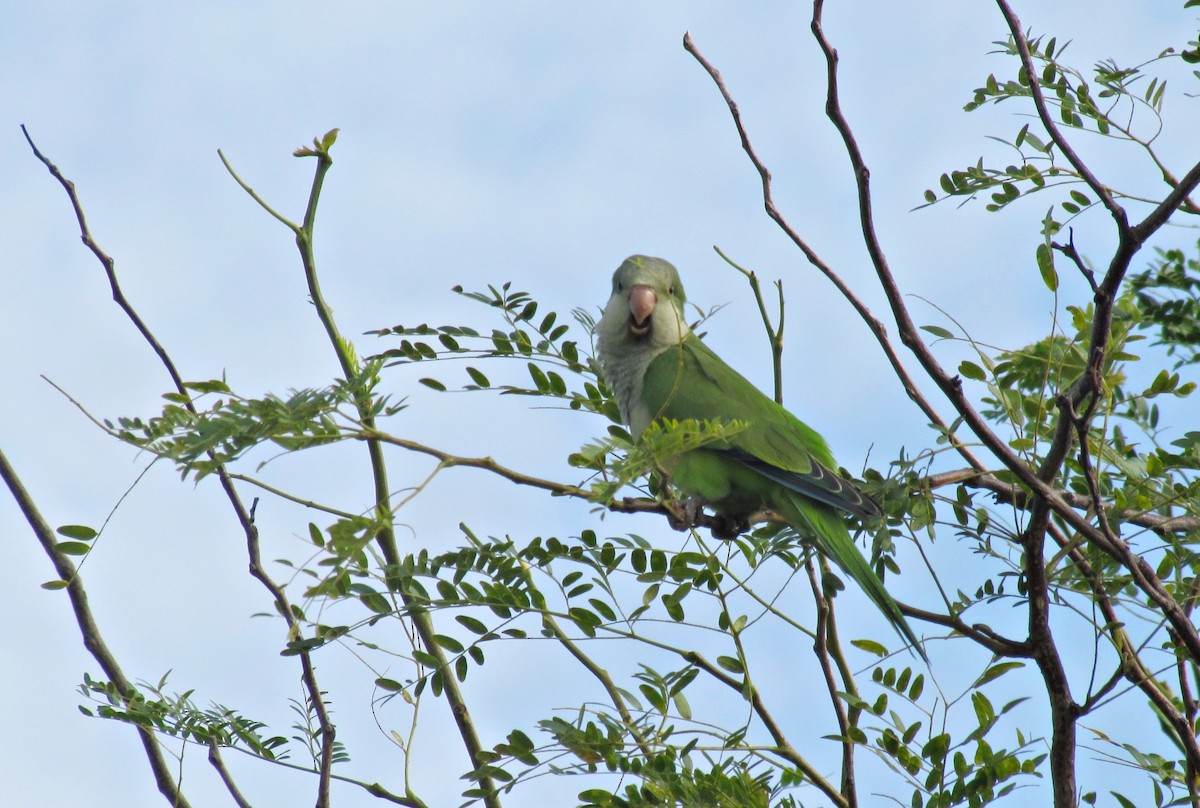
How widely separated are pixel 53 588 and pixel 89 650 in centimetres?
48

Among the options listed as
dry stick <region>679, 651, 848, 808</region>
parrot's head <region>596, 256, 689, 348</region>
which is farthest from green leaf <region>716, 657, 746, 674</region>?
parrot's head <region>596, 256, 689, 348</region>

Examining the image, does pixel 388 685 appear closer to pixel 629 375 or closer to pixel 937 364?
pixel 937 364

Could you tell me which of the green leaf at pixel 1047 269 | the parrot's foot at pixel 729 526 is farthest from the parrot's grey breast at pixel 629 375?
the green leaf at pixel 1047 269

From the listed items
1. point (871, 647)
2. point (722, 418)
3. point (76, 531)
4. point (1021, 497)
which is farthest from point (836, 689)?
point (76, 531)

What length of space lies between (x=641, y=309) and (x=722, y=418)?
2.39 feet

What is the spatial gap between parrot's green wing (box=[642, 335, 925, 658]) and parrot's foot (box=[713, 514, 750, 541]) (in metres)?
0.02

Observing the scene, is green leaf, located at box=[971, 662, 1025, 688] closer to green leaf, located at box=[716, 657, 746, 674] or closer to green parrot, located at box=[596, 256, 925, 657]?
green parrot, located at box=[596, 256, 925, 657]

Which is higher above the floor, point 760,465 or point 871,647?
point 760,465

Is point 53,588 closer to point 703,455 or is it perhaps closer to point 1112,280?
point 703,455

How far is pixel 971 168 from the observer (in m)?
2.73

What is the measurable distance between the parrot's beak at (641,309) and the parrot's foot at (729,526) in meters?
0.83

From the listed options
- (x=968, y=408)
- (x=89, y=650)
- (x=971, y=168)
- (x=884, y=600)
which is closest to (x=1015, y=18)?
(x=971, y=168)

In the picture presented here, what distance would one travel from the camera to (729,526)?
387cm

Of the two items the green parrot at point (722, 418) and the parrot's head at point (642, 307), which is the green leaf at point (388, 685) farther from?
the parrot's head at point (642, 307)
